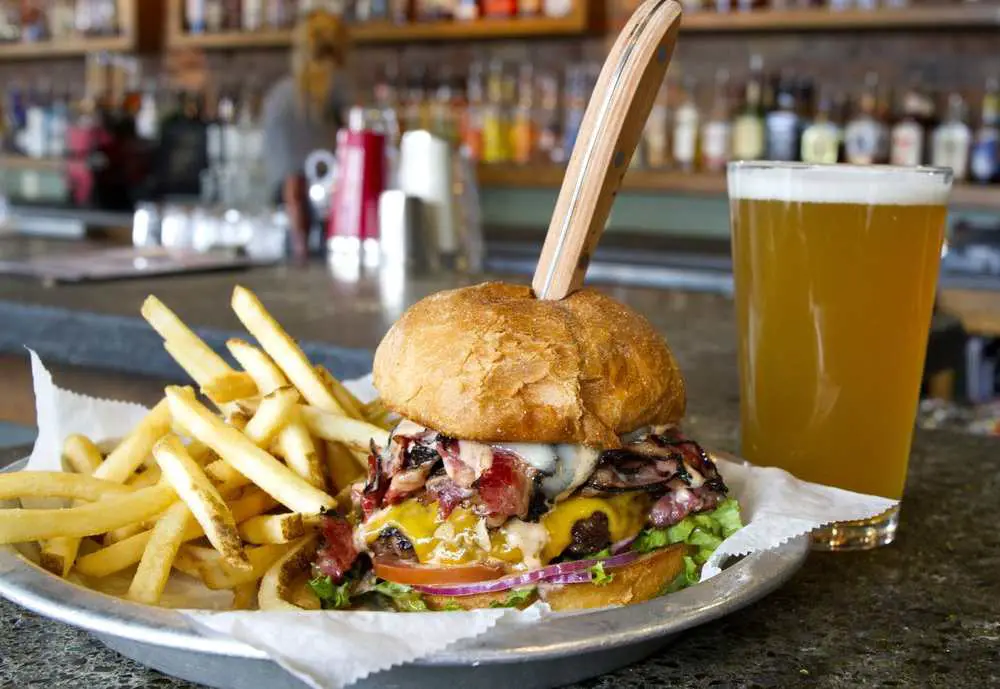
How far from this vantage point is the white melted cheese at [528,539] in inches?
32.5

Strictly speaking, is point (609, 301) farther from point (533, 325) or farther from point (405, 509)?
point (405, 509)

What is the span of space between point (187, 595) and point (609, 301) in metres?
0.44

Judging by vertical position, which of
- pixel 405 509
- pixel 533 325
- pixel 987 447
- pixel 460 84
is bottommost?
pixel 987 447

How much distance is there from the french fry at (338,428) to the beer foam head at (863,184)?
1.57ft

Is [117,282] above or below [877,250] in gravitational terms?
below

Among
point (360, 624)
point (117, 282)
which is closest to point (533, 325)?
point (360, 624)

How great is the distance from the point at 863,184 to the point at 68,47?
22.4ft

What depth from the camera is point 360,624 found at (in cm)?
71

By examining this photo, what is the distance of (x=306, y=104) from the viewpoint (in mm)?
5051

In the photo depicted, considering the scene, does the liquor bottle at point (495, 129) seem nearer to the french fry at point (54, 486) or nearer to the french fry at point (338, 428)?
the french fry at point (338, 428)

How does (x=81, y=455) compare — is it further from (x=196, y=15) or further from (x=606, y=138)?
(x=196, y=15)

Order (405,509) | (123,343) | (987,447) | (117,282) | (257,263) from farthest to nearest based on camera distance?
(257,263)
(117,282)
(123,343)
(987,447)
(405,509)

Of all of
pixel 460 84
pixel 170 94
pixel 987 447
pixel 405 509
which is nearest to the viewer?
pixel 405 509

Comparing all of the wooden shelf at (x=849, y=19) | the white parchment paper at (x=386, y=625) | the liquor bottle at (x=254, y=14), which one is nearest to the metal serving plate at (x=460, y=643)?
the white parchment paper at (x=386, y=625)
